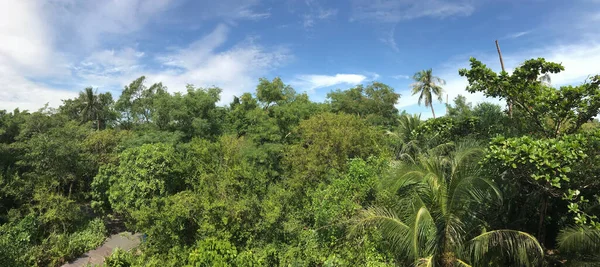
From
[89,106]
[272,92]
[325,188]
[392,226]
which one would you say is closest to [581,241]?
[392,226]

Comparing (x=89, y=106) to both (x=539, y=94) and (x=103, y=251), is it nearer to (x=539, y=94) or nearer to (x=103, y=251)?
(x=103, y=251)

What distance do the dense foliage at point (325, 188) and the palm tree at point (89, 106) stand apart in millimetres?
19210

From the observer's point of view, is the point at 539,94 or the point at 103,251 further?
the point at 103,251

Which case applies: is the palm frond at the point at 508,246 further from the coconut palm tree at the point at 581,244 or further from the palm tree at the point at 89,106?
the palm tree at the point at 89,106

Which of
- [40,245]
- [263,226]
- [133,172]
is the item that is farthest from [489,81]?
[40,245]

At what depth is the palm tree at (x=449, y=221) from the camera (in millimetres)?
5293

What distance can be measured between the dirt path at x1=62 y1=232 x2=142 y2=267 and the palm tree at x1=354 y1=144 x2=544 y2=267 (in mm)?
9560

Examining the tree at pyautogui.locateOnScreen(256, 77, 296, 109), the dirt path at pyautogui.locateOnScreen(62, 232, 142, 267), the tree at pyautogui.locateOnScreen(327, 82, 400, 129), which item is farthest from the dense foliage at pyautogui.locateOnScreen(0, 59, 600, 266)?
the tree at pyautogui.locateOnScreen(327, 82, 400, 129)

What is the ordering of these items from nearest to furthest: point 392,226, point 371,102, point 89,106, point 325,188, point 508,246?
point 508,246 < point 392,226 < point 325,188 < point 371,102 < point 89,106

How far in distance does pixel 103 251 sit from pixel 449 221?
13.6m

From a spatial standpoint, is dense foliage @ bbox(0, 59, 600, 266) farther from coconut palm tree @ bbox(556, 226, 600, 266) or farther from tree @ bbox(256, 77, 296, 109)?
tree @ bbox(256, 77, 296, 109)

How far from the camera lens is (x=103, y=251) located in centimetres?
1295

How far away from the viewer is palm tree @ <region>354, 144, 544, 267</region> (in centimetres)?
529

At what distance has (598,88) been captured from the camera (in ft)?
18.7
